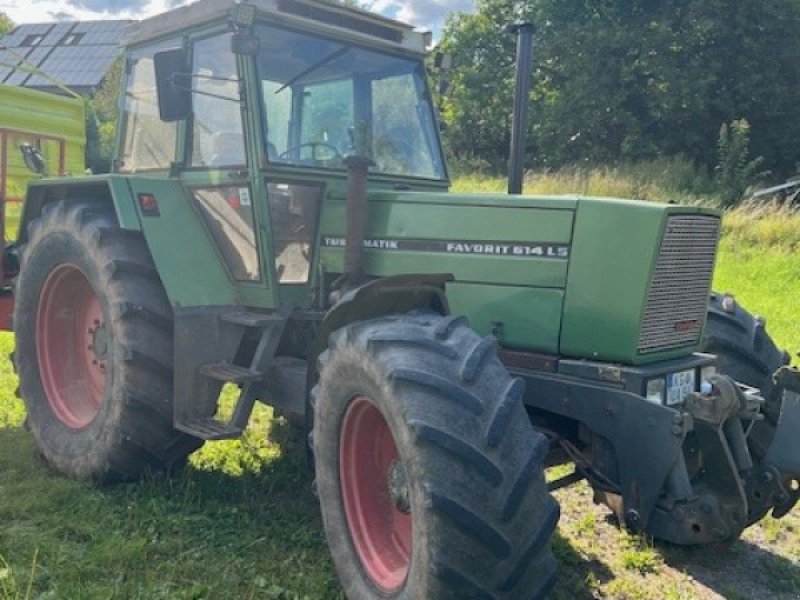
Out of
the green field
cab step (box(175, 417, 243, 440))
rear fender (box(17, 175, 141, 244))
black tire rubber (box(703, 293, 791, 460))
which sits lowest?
the green field

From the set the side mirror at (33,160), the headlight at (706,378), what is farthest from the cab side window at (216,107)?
the side mirror at (33,160)

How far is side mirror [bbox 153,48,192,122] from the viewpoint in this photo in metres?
4.01

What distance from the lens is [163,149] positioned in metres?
4.66

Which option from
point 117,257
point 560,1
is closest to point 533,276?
point 117,257

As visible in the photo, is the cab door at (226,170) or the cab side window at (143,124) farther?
the cab side window at (143,124)

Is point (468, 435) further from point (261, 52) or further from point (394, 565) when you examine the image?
point (261, 52)

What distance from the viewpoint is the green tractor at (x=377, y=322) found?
281cm

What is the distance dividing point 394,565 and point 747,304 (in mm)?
8867

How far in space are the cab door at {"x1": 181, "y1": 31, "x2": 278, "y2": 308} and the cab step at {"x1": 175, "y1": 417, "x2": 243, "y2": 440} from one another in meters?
0.61

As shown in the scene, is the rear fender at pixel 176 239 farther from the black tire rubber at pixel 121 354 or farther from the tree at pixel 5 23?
the tree at pixel 5 23

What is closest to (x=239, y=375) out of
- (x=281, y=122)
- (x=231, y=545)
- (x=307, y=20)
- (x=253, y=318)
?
(x=253, y=318)

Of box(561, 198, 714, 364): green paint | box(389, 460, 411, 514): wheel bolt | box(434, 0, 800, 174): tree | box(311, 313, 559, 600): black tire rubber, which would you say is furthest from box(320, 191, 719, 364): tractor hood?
box(434, 0, 800, 174): tree

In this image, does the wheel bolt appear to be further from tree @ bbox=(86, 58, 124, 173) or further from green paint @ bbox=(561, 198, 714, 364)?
tree @ bbox=(86, 58, 124, 173)

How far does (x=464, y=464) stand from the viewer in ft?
8.73
